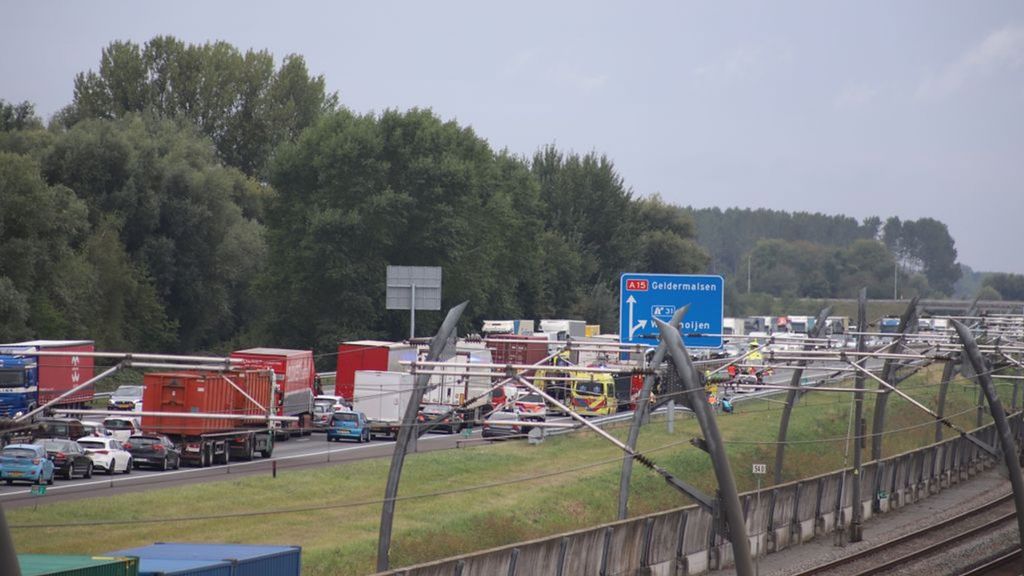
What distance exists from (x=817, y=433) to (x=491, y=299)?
117ft

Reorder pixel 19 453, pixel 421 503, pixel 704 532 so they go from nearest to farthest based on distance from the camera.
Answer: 1. pixel 704 532
2. pixel 19 453
3. pixel 421 503

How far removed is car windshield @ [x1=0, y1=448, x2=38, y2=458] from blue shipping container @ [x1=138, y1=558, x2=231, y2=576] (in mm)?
17639

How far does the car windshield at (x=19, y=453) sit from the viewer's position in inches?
1453

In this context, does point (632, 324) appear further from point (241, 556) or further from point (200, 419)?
point (200, 419)

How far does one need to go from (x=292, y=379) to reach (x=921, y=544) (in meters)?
27.2

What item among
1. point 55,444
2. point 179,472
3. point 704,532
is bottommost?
point 179,472

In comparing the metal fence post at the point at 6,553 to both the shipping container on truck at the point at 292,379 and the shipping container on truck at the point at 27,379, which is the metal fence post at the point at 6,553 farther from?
the shipping container on truck at the point at 292,379

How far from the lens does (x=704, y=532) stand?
3206cm

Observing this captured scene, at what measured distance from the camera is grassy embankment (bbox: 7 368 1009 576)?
30859 mm

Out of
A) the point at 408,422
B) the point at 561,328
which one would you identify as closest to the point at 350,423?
the point at 408,422

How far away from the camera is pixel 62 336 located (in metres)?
63.1

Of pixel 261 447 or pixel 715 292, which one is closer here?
pixel 715 292

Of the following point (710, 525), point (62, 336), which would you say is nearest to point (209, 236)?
point (62, 336)

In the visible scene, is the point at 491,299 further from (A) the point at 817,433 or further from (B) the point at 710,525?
(B) the point at 710,525
